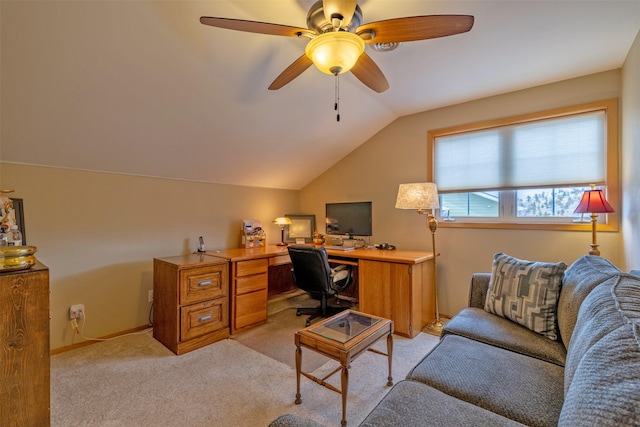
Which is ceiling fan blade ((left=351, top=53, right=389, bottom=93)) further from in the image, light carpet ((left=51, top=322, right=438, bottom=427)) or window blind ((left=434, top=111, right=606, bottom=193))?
light carpet ((left=51, top=322, right=438, bottom=427))

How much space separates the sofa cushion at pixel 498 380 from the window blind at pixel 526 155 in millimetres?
1908

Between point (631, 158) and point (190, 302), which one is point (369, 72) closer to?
point (631, 158)

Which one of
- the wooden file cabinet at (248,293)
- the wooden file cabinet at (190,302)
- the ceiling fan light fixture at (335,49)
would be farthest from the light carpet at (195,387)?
the ceiling fan light fixture at (335,49)

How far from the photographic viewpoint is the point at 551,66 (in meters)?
2.32

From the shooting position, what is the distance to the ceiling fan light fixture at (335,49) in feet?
4.27

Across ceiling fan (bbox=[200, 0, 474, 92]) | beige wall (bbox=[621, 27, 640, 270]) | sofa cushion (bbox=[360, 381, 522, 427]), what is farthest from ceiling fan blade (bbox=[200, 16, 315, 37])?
beige wall (bbox=[621, 27, 640, 270])

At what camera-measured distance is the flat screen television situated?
3.57m

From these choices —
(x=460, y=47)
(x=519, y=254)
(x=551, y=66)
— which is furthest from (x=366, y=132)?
(x=519, y=254)

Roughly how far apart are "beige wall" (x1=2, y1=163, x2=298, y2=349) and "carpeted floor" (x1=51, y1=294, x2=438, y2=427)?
13.5 inches

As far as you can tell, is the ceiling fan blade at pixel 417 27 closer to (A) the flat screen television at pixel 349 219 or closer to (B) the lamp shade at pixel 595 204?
(B) the lamp shade at pixel 595 204

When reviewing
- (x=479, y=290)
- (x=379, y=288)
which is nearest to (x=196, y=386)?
(x=379, y=288)

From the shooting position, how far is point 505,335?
163cm

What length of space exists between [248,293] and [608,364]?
8.86ft

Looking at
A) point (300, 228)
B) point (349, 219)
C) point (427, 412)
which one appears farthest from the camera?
point (300, 228)
